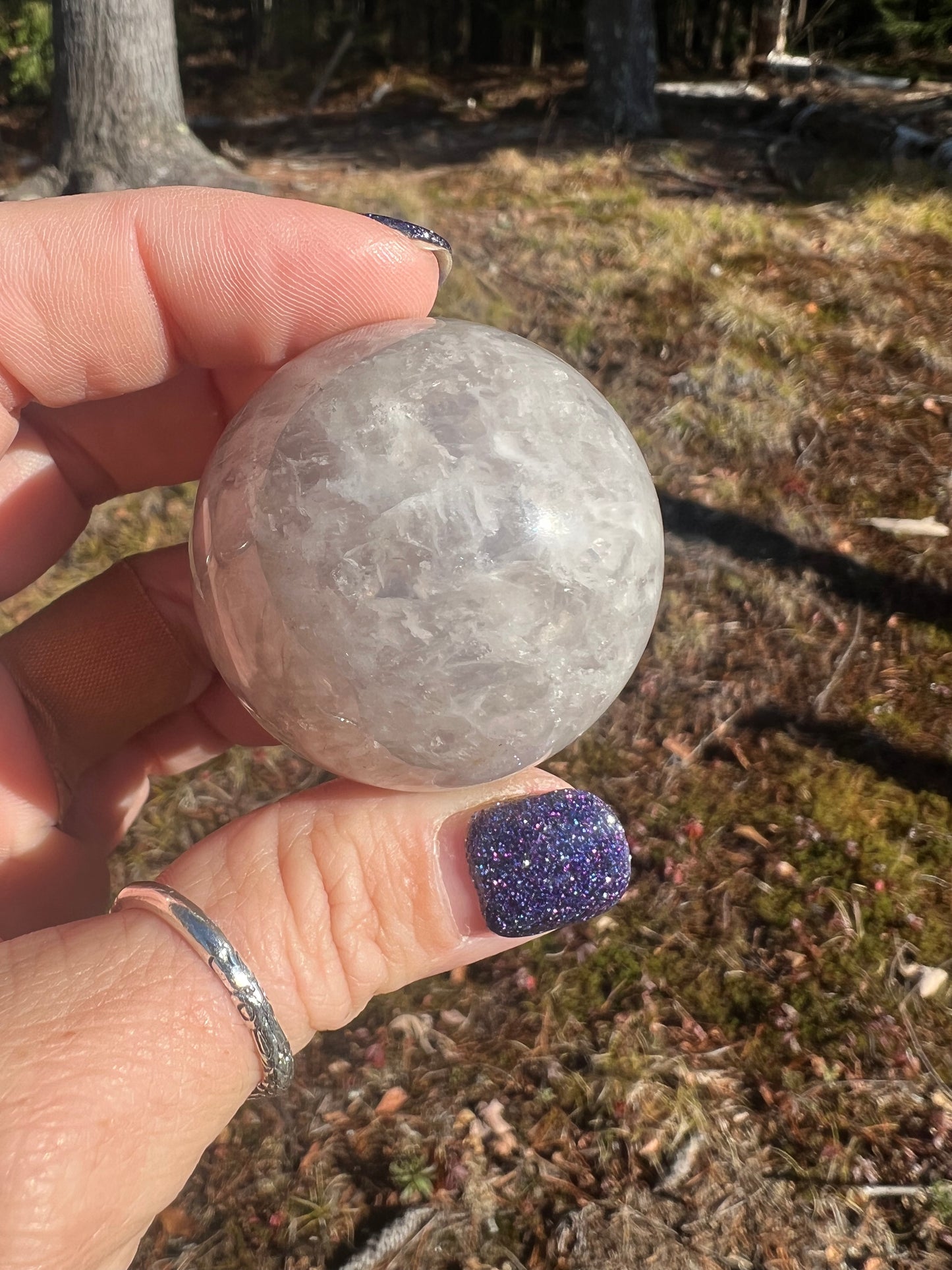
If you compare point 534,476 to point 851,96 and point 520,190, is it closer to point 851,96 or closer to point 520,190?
point 520,190

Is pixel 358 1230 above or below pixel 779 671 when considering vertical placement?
below

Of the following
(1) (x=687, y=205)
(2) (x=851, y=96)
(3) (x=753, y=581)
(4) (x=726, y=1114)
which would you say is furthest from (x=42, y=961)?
(2) (x=851, y=96)

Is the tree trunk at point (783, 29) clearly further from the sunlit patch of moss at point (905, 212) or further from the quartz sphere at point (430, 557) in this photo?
the quartz sphere at point (430, 557)

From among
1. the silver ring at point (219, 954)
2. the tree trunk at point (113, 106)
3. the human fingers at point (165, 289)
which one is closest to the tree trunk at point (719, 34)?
the tree trunk at point (113, 106)

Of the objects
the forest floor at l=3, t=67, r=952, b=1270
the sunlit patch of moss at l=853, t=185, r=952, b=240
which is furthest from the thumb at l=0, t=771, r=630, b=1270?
the sunlit patch of moss at l=853, t=185, r=952, b=240

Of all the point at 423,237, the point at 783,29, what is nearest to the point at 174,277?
the point at 423,237

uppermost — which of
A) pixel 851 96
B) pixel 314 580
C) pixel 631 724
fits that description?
pixel 851 96

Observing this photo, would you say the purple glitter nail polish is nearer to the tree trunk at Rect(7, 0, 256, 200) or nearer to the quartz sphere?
the quartz sphere

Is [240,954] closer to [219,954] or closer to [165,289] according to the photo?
[219,954]
